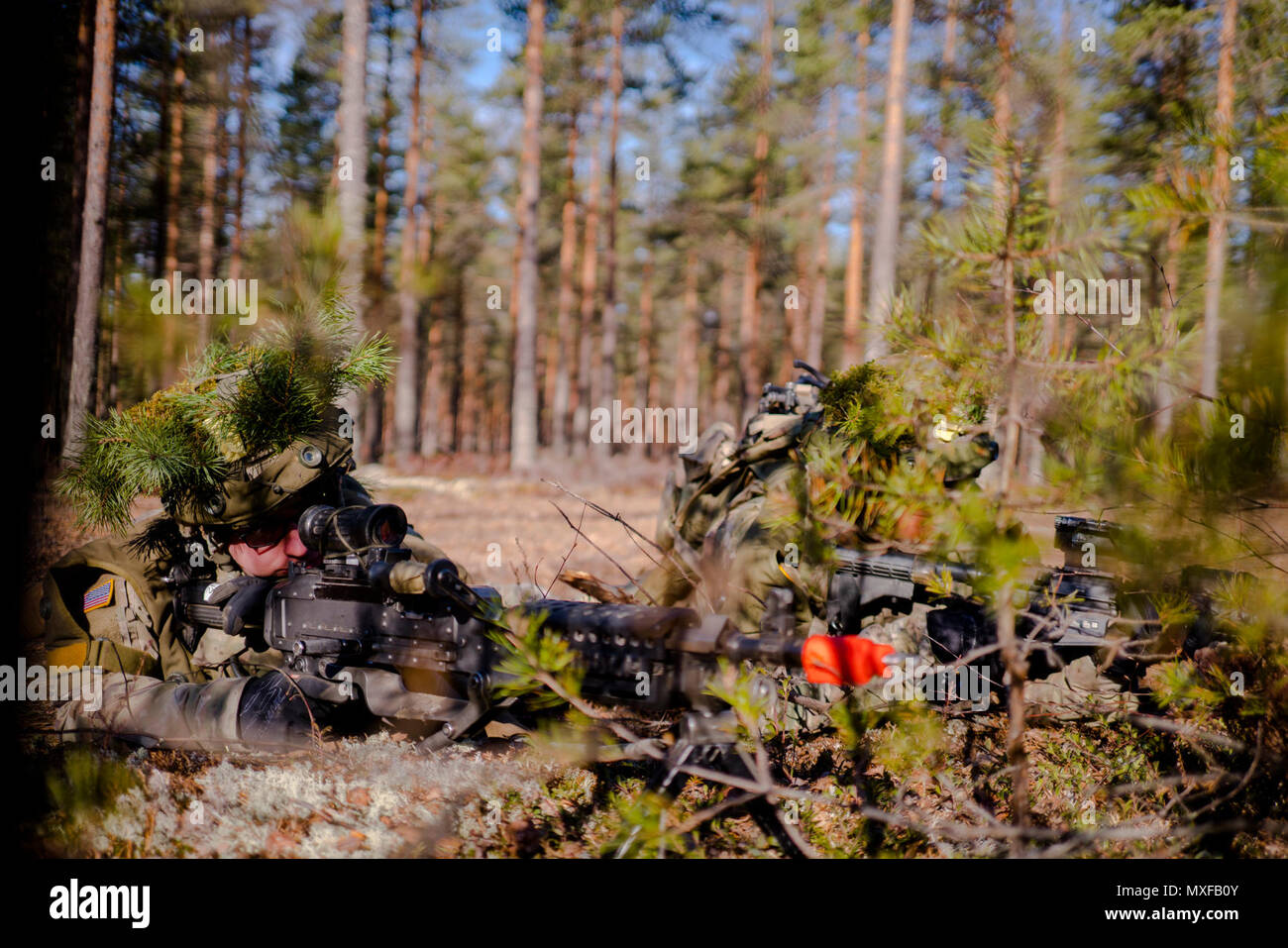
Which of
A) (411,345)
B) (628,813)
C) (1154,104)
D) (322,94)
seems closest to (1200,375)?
(628,813)

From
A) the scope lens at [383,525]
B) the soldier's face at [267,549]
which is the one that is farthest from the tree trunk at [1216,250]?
the soldier's face at [267,549]

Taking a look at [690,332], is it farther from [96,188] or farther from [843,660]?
[843,660]

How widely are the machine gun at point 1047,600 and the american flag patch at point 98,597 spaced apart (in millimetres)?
3456

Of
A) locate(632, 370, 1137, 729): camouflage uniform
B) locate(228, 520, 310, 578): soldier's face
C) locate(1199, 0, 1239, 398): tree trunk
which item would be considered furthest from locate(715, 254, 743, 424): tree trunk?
locate(1199, 0, 1239, 398): tree trunk

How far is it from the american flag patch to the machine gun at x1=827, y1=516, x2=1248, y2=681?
3.46m

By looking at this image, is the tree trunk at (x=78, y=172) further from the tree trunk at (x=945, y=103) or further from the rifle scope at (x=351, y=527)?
the tree trunk at (x=945, y=103)

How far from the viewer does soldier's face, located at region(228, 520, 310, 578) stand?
3551 mm

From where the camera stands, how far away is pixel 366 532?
2959 millimetres

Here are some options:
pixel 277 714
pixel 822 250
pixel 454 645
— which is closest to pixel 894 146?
pixel 454 645

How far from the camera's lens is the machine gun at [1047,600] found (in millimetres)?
2139

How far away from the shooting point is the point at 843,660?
1908 millimetres

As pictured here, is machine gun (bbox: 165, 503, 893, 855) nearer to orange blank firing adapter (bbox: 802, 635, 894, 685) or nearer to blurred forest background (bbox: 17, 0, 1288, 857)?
orange blank firing adapter (bbox: 802, 635, 894, 685)
